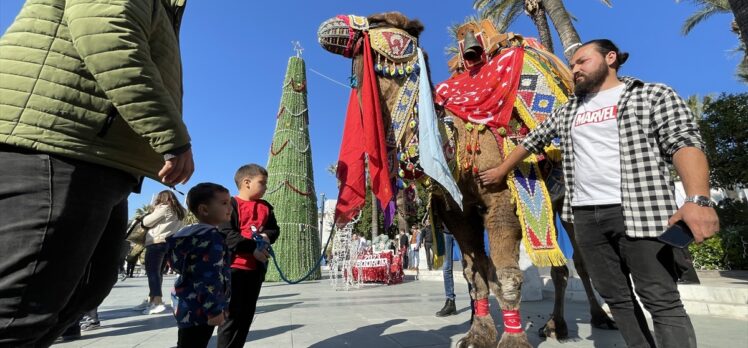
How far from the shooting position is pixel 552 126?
2.50m

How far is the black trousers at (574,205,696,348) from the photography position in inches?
71.6

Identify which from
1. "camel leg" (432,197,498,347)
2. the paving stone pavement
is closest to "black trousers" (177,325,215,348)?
the paving stone pavement

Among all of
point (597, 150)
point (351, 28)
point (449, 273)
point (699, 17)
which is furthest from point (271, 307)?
point (699, 17)

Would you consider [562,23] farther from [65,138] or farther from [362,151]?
[65,138]

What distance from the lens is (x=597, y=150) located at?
2152 millimetres

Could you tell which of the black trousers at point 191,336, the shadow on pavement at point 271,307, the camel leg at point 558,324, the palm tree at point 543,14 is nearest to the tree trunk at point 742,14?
the palm tree at point 543,14

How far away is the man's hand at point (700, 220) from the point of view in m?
1.62

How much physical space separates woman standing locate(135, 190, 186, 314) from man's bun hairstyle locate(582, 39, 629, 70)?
5.81 meters

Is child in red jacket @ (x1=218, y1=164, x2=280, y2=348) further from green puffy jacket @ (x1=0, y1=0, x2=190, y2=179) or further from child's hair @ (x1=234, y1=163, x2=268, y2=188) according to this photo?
green puffy jacket @ (x1=0, y1=0, x2=190, y2=179)

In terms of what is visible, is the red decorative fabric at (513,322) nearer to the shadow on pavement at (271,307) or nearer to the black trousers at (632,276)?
the black trousers at (632,276)

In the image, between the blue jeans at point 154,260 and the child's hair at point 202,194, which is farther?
the blue jeans at point 154,260

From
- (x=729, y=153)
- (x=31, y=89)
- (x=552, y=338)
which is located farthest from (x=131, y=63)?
(x=729, y=153)

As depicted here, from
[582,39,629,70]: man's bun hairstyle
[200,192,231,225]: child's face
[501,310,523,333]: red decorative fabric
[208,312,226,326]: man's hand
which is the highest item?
[582,39,629,70]: man's bun hairstyle

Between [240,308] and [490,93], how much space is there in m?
2.54
